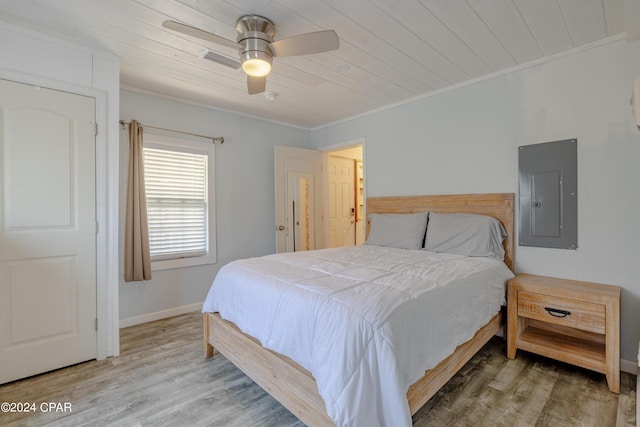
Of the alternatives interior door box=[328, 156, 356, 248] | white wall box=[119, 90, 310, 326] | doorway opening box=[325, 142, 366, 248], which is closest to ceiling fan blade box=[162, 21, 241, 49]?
white wall box=[119, 90, 310, 326]

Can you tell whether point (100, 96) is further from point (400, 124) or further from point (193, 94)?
point (400, 124)

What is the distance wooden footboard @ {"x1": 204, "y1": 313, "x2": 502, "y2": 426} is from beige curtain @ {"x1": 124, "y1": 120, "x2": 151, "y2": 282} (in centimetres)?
128

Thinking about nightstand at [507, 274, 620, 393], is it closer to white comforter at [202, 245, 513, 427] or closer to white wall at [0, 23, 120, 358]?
white comforter at [202, 245, 513, 427]

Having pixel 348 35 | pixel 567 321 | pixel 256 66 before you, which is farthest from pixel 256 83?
pixel 567 321

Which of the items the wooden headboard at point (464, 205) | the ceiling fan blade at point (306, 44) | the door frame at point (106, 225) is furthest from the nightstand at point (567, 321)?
the door frame at point (106, 225)

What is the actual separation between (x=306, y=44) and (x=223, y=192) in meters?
2.42

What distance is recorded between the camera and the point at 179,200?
3.46 metres

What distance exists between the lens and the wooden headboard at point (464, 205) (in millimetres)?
2709

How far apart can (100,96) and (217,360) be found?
231cm

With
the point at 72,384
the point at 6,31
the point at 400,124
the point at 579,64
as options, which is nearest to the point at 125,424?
the point at 72,384

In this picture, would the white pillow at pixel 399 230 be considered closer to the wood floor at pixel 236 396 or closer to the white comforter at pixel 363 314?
the white comforter at pixel 363 314

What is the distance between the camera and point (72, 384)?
204 cm

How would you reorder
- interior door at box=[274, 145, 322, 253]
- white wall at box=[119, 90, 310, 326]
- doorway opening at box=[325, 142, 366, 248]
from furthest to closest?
doorway opening at box=[325, 142, 366, 248] → interior door at box=[274, 145, 322, 253] → white wall at box=[119, 90, 310, 326]

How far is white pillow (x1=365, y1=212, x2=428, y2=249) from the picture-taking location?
3070 millimetres
